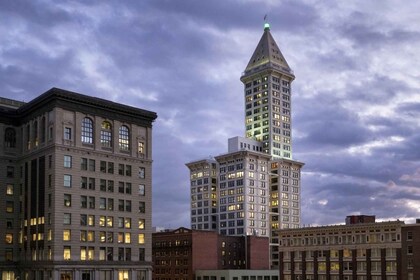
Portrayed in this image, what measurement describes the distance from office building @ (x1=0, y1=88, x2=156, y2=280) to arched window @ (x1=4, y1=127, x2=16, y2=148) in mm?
224

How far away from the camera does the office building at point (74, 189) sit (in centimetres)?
12512

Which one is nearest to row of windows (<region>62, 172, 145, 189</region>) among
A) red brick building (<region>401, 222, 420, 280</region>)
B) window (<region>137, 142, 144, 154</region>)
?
window (<region>137, 142, 144, 154</region>)

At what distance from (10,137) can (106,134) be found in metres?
22.9

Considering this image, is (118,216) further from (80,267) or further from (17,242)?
(17,242)

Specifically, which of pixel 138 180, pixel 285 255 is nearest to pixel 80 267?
pixel 138 180

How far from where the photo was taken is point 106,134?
447 feet

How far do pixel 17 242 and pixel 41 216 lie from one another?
12.7 meters

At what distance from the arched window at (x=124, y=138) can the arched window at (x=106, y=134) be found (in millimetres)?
2501

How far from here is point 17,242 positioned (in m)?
136

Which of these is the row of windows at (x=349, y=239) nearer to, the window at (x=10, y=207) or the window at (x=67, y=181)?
the window at (x=67, y=181)

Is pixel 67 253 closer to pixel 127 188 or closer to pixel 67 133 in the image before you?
pixel 127 188

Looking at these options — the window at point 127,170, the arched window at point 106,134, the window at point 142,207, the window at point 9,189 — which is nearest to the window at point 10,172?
the window at point 9,189

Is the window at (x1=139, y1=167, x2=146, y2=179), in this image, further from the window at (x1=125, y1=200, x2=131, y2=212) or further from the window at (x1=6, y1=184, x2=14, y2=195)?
the window at (x1=6, y1=184, x2=14, y2=195)

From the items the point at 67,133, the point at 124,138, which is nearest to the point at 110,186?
the point at 124,138
